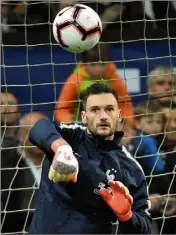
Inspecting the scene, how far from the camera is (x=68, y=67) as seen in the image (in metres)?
4.99

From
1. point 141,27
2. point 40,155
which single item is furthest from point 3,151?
point 141,27

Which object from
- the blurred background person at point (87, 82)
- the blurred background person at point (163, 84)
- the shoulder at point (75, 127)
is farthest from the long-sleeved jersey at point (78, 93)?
the shoulder at point (75, 127)

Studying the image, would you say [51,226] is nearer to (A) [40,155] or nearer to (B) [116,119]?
(B) [116,119]

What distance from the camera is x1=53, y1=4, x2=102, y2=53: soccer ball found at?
3.76 m

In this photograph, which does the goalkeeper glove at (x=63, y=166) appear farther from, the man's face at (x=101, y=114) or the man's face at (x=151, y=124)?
the man's face at (x=151, y=124)

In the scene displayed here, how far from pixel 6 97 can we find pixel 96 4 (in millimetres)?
750

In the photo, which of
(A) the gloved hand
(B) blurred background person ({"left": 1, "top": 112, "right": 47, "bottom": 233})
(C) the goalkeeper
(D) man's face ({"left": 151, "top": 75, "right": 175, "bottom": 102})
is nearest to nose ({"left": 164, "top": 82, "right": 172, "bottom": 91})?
(D) man's face ({"left": 151, "top": 75, "right": 175, "bottom": 102})

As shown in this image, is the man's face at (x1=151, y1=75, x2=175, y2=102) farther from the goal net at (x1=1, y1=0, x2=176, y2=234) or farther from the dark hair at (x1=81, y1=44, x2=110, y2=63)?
the dark hair at (x1=81, y1=44, x2=110, y2=63)

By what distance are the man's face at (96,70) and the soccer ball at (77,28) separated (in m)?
0.69

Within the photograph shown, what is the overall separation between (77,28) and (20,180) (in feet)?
3.66

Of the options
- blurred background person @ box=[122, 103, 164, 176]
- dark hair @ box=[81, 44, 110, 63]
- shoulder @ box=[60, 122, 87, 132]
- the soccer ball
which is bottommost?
blurred background person @ box=[122, 103, 164, 176]

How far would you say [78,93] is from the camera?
4.47 m

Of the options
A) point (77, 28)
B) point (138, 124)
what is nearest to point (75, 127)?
point (77, 28)

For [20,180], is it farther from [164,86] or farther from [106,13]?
[106,13]
